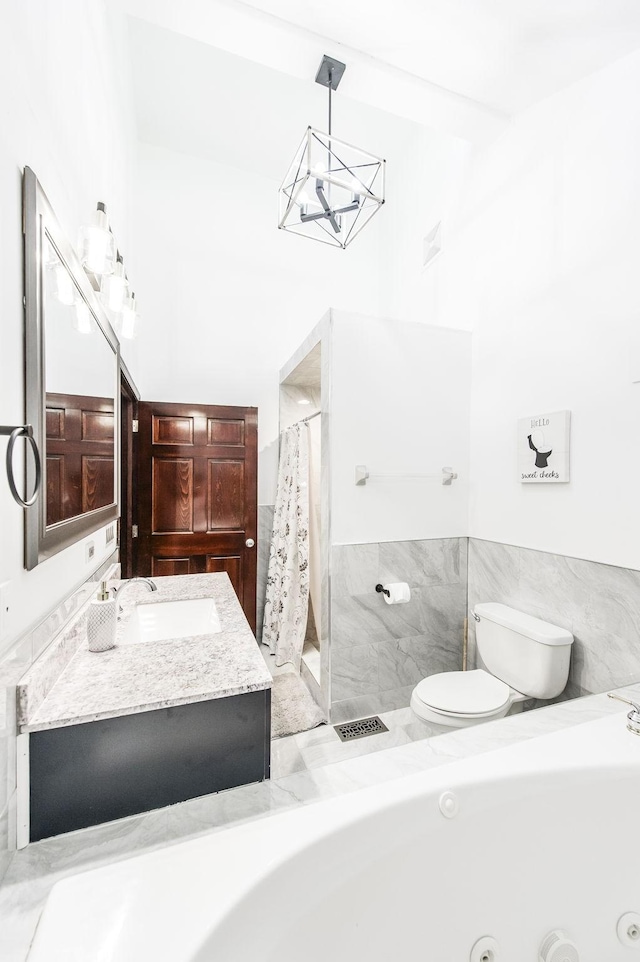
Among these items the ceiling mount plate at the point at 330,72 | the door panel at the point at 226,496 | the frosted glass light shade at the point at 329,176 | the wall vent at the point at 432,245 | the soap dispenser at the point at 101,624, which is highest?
the ceiling mount plate at the point at 330,72

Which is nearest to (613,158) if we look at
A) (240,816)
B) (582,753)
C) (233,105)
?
(582,753)

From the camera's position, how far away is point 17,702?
2.69 ft

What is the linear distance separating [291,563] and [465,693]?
1.27 m

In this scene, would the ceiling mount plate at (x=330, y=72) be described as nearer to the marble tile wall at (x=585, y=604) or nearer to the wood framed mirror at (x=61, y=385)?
the wood framed mirror at (x=61, y=385)

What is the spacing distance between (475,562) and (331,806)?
5.46ft

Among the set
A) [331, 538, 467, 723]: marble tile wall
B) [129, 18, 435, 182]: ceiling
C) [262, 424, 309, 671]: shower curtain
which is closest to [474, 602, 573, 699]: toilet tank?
[331, 538, 467, 723]: marble tile wall

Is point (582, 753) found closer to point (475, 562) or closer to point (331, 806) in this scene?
point (331, 806)

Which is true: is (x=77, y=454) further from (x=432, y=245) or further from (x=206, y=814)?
(x=432, y=245)

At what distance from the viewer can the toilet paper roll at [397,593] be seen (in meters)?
2.12

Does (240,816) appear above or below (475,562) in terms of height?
below

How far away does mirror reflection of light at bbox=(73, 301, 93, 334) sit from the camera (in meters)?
1.17

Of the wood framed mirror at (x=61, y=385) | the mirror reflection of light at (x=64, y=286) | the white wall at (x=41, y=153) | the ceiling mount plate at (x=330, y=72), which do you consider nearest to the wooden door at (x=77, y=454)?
the wood framed mirror at (x=61, y=385)

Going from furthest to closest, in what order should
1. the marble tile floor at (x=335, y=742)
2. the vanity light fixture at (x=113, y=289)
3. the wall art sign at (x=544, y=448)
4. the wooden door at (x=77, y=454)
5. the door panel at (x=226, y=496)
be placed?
the door panel at (x=226, y=496)
the wall art sign at (x=544, y=448)
the marble tile floor at (x=335, y=742)
the vanity light fixture at (x=113, y=289)
the wooden door at (x=77, y=454)

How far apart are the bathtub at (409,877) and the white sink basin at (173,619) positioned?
854mm
